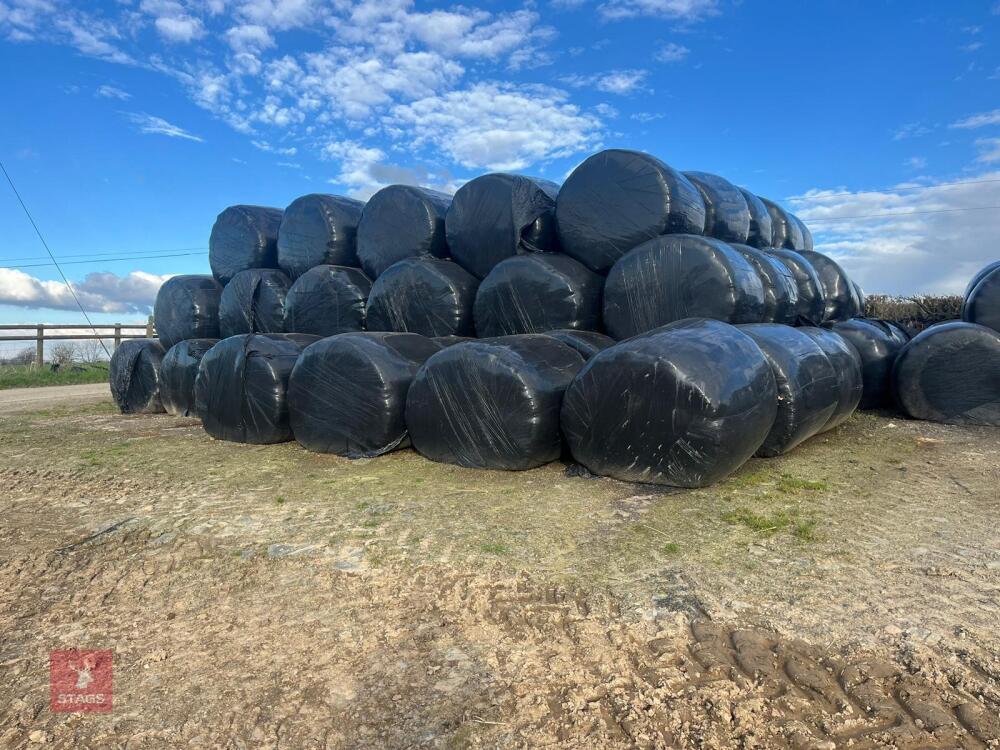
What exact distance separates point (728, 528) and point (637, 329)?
1987 millimetres

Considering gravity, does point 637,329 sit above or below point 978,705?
above

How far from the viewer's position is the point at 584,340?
4723 millimetres

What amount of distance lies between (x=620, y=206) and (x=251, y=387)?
331cm

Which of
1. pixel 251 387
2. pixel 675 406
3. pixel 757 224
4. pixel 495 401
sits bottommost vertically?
pixel 251 387

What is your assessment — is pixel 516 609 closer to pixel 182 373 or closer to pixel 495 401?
pixel 495 401

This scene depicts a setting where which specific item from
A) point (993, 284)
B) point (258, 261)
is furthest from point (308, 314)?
point (993, 284)

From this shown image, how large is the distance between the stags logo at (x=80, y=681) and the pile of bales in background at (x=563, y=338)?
8.05 ft

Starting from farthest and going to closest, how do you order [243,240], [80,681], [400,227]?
1. [243,240]
2. [400,227]
3. [80,681]

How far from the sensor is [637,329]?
474 cm

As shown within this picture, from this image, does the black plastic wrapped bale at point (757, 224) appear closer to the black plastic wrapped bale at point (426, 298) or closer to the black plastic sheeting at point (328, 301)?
the black plastic wrapped bale at point (426, 298)

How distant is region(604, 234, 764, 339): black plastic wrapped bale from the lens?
14.6 ft

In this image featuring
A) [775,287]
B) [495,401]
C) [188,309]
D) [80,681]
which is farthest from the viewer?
[188,309]

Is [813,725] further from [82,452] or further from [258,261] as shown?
[258,261]

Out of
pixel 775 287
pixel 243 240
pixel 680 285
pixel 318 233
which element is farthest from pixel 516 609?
pixel 243 240
